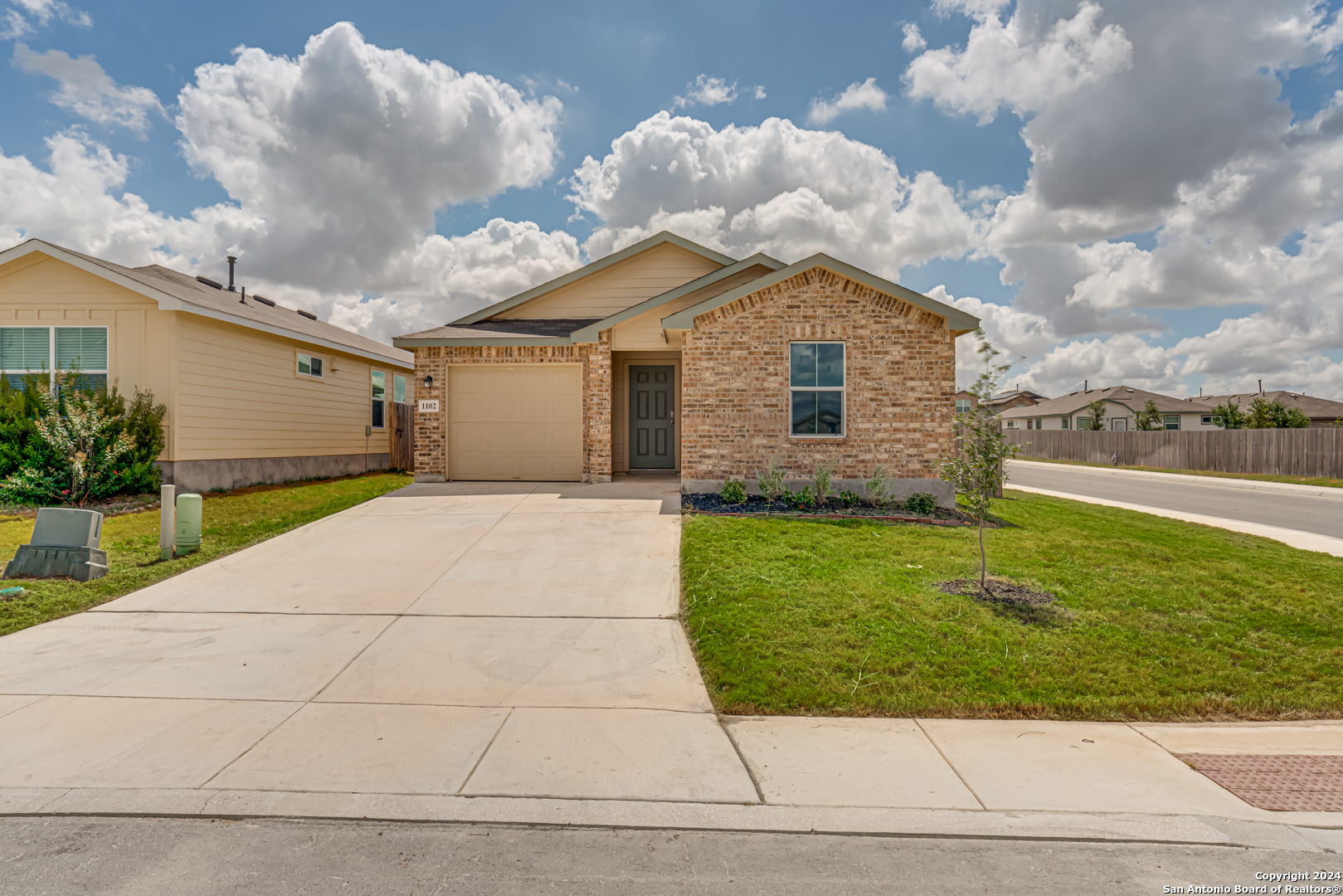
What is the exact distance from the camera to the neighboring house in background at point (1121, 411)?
49219 millimetres

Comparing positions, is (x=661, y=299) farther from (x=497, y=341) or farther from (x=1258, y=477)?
(x=1258, y=477)

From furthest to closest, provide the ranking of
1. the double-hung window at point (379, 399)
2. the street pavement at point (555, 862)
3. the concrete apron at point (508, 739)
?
the double-hung window at point (379, 399) < the concrete apron at point (508, 739) < the street pavement at point (555, 862)

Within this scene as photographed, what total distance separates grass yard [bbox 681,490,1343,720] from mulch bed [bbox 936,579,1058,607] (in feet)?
0.58

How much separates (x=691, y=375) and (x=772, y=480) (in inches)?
91.9

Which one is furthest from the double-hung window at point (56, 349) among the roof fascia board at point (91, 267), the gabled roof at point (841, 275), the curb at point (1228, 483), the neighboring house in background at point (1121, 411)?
the neighboring house in background at point (1121, 411)

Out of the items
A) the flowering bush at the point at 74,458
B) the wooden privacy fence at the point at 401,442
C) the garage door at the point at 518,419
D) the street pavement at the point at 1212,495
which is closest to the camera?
the flowering bush at the point at 74,458

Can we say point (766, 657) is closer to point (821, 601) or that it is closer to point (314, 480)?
point (821, 601)

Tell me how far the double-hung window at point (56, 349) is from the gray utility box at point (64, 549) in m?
6.40

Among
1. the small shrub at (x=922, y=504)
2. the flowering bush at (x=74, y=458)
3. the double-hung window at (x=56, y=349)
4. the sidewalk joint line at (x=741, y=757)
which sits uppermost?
the double-hung window at (x=56, y=349)

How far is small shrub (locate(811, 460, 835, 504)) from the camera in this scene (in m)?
11.0

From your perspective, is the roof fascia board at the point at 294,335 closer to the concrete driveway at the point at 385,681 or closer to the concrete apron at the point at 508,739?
the concrete driveway at the point at 385,681

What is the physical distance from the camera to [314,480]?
16.2 metres

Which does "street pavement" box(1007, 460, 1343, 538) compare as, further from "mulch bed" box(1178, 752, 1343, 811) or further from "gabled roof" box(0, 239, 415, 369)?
"gabled roof" box(0, 239, 415, 369)

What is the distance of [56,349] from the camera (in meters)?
12.3
